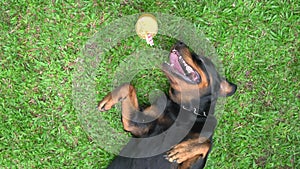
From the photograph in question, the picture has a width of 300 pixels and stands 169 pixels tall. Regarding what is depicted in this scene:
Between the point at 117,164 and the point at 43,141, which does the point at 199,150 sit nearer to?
the point at 117,164

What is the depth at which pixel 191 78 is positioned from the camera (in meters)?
3.79

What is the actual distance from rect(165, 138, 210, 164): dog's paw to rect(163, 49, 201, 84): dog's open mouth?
0.70 m

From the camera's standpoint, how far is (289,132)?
482cm

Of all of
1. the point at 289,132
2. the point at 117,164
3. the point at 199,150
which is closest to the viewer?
the point at 199,150

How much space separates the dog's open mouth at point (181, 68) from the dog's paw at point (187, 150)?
0.70 m

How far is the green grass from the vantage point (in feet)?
14.6

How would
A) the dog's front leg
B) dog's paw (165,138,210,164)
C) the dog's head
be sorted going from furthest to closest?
the dog's front leg → dog's paw (165,138,210,164) → the dog's head

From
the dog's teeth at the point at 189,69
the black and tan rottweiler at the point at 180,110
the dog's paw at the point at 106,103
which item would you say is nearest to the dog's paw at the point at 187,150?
the black and tan rottweiler at the point at 180,110

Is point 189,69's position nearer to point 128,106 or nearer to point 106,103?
point 128,106

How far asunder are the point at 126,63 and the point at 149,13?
69 cm

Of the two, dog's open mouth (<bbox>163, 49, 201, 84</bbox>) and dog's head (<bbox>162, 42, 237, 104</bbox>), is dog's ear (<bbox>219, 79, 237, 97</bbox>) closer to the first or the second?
dog's head (<bbox>162, 42, 237, 104</bbox>)

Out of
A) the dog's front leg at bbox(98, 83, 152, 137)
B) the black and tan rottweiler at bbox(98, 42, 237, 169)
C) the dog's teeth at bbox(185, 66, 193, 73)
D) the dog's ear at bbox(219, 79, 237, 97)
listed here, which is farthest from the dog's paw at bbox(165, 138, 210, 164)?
the dog's teeth at bbox(185, 66, 193, 73)

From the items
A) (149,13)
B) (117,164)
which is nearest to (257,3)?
(149,13)

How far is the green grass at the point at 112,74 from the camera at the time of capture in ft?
14.6
